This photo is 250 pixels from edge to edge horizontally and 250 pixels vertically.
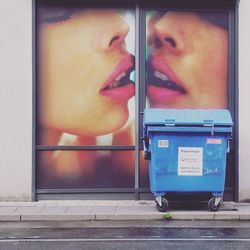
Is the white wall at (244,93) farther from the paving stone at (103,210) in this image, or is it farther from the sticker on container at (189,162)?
the paving stone at (103,210)

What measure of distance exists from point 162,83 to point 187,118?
1.42m

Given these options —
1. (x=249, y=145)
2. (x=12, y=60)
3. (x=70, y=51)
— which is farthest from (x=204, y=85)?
(x=12, y=60)

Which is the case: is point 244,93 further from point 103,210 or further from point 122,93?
point 103,210

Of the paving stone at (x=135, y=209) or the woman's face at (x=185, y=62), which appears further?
the woman's face at (x=185, y=62)

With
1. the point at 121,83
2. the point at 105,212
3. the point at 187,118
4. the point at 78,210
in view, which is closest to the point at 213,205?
the point at 187,118

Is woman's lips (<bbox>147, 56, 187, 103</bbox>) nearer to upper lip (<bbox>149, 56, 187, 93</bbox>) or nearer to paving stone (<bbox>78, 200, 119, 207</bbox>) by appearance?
upper lip (<bbox>149, 56, 187, 93</bbox>)

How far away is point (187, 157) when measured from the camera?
948cm

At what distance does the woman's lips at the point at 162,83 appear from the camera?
35.2 ft

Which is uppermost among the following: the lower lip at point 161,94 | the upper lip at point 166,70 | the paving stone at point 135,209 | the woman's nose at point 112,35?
the woman's nose at point 112,35

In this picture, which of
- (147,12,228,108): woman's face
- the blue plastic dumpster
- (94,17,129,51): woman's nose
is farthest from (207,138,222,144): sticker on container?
(94,17,129,51): woman's nose

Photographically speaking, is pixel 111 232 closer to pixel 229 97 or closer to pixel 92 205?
pixel 92 205

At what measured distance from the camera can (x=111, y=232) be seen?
820 cm

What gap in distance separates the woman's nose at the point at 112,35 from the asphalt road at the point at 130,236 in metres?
3.33

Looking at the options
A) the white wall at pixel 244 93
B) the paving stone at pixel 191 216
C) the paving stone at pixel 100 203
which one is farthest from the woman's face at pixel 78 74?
the paving stone at pixel 191 216
